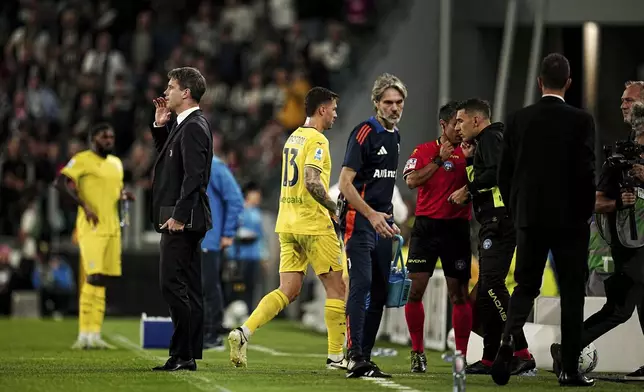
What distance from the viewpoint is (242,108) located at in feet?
81.0

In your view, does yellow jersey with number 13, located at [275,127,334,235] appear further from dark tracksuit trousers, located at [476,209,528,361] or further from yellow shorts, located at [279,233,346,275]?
dark tracksuit trousers, located at [476,209,528,361]

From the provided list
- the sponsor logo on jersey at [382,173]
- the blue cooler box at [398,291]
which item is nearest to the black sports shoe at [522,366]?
the blue cooler box at [398,291]

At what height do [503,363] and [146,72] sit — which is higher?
[146,72]

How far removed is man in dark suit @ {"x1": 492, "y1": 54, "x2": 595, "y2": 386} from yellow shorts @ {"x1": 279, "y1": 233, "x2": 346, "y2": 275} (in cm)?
187

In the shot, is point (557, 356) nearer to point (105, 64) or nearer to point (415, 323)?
point (415, 323)

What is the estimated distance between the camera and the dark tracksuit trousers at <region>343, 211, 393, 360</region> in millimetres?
10656

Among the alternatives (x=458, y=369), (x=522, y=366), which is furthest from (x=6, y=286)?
(x=458, y=369)

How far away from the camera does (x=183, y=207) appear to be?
10492 mm

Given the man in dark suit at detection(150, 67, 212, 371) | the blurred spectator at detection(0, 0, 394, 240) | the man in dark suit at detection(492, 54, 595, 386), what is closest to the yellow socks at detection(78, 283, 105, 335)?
the man in dark suit at detection(150, 67, 212, 371)

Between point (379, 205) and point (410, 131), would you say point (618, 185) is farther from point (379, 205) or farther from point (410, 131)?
point (410, 131)

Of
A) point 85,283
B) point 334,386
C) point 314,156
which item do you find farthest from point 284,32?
point 334,386

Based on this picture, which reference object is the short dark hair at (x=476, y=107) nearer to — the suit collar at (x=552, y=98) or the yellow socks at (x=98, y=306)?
the suit collar at (x=552, y=98)

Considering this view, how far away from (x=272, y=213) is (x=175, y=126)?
12.5 m

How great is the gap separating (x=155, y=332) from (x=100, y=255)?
3.20 feet
